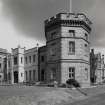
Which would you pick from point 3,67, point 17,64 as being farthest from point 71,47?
point 3,67

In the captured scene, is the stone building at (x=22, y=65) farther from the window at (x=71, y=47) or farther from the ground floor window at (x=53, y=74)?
the window at (x=71, y=47)

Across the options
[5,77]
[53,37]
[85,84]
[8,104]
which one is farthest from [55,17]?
[5,77]

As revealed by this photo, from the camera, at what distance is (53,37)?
32.4 m

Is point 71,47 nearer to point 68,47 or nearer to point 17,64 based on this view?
point 68,47

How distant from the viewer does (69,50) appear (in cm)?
3052

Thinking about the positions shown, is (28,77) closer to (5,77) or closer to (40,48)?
(40,48)

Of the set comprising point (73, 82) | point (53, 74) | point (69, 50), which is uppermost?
point (69, 50)

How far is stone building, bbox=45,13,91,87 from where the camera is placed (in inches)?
1174

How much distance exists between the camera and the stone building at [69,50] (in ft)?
97.9

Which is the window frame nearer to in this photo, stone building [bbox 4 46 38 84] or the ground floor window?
the ground floor window

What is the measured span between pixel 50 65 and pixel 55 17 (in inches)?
369

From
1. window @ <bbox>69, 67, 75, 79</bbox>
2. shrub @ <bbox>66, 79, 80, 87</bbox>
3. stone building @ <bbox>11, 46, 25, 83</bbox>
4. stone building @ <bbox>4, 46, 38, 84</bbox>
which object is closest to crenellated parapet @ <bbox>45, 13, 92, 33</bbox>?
window @ <bbox>69, 67, 75, 79</bbox>

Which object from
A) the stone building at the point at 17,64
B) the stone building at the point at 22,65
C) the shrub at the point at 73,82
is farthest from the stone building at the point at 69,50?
the stone building at the point at 17,64

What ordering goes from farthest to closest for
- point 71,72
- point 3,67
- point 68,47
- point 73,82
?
1. point 3,67
2. point 68,47
3. point 71,72
4. point 73,82
